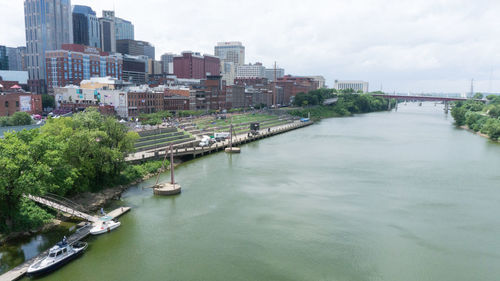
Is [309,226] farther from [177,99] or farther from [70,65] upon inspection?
[70,65]

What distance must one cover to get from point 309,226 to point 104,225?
17.6 m

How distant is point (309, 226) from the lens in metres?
34.7

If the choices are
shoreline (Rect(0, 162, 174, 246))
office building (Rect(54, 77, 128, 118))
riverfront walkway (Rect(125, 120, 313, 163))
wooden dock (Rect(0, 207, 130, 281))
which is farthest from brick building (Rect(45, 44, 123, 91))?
wooden dock (Rect(0, 207, 130, 281))

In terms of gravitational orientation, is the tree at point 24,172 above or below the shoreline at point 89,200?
above

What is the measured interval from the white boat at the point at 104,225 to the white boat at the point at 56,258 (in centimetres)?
322

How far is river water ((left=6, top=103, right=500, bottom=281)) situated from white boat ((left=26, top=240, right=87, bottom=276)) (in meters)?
0.70

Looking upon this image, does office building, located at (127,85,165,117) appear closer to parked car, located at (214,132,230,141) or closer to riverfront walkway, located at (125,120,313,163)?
parked car, located at (214,132,230,141)

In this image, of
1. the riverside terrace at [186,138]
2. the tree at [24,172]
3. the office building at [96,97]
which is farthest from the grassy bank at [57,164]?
the office building at [96,97]

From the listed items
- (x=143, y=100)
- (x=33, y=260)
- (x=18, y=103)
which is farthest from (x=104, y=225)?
(x=143, y=100)

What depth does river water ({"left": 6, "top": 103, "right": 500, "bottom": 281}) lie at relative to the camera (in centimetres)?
2745

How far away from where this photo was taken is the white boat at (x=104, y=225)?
3208cm

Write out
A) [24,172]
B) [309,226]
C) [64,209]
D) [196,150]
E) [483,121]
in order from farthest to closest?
[483,121]
[196,150]
[309,226]
[64,209]
[24,172]

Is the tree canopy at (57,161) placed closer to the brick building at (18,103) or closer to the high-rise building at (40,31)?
the brick building at (18,103)

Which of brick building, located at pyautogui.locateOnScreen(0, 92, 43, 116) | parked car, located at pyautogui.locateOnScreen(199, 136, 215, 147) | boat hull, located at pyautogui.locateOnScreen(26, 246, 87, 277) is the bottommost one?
boat hull, located at pyautogui.locateOnScreen(26, 246, 87, 277)
